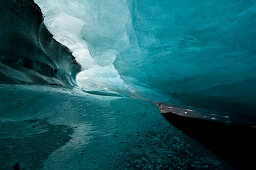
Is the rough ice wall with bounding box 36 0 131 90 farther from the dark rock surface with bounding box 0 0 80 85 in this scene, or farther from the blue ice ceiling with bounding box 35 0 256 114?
the dark rock surface with bounding box 0 0 80 85

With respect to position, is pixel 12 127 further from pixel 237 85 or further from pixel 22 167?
pixel 237 85

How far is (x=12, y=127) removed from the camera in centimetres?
94

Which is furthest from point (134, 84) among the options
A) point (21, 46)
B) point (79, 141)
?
point (79, 141)

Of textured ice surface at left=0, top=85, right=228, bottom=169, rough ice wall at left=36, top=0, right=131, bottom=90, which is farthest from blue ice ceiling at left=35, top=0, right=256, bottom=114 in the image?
textured ice surface at left=0, top=85, right=228, bottom=169

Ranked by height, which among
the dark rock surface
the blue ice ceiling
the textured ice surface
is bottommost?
the textured ice surface

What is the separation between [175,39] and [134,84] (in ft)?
18.5

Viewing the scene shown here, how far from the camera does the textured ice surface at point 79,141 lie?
71 cm

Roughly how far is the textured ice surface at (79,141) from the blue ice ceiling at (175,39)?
3522 millimetres

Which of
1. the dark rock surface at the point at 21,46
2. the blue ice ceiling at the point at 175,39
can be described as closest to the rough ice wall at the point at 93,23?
the blue ice ceiling at the point at 175,39

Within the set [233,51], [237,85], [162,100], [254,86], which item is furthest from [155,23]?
[162,100]

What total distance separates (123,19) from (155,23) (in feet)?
5.35

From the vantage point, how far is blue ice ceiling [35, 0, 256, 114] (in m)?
3.06

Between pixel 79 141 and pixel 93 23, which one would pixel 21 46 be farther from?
pixel 79 141

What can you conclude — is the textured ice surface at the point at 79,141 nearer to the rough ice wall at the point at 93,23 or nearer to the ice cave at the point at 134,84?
the ice cave at the point at 134,84
